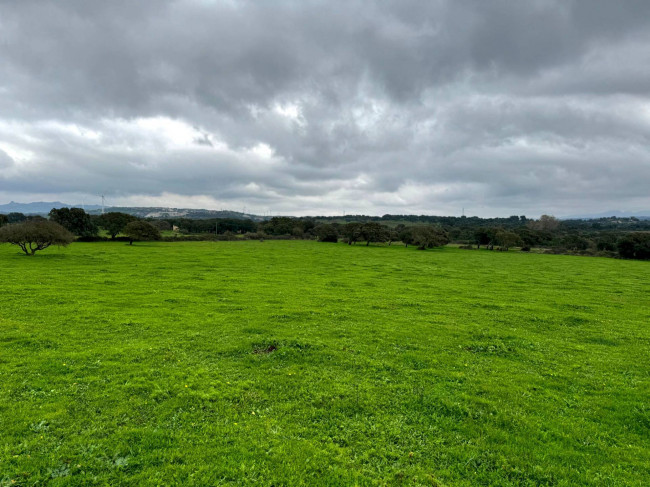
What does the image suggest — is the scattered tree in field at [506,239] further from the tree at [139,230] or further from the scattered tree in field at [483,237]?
the tree at [139,230]

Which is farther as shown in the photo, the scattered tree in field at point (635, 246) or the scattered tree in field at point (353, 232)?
the scattered tree in field at point (353, 232)

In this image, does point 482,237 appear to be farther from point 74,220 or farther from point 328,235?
point 74,220

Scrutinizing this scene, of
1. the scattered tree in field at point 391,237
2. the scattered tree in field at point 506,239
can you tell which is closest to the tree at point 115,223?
Result: the scattered tree in field at point 391,237

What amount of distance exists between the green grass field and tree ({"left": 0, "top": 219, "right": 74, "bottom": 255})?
34.5 m

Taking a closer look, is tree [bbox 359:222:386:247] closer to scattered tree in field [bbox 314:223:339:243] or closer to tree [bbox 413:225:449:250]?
tree [bbox 413:225:449:250]

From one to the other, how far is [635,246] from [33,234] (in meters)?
138

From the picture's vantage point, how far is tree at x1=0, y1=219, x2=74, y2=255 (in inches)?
1882

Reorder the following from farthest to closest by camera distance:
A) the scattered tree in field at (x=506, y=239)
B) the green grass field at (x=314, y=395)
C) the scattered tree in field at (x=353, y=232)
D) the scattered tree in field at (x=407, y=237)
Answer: the scattered tree in field at (x=353, y=232)
the scattered tree in field at (x=506, y=239)
the scattered tree in field at (x=407, y=237)
the green grass field at (x=314, y=395)

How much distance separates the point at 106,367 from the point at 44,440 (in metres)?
4.27

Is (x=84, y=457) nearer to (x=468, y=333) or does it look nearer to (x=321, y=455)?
(x=321, y=455)

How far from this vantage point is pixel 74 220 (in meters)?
97.1

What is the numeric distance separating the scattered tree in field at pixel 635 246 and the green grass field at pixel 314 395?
3788 inches

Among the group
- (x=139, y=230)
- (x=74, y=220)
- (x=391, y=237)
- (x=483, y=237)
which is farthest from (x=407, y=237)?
(x=74, y=220)

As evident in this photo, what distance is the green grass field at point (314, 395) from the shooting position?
734 centimetres
